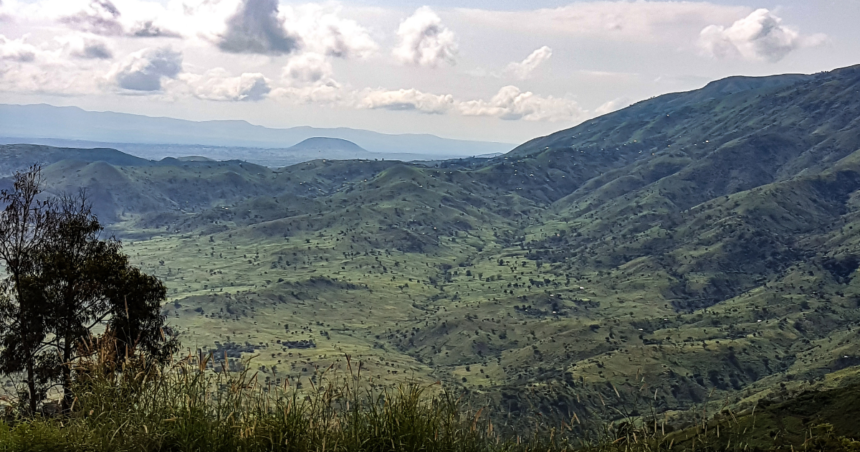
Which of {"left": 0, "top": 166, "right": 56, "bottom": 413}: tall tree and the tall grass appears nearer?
the tall grass

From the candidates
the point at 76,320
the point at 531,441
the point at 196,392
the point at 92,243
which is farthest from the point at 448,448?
the point at 92,243

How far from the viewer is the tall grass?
727 cm

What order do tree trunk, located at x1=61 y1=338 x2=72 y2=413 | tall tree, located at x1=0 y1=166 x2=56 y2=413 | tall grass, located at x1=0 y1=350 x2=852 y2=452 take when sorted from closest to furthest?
tall grass, located at x1=0 y1=350 x2=852 y2=452
tree trunk, located at x1=61 y1=338 x2=72 y2=413
tall tree, located at x1=0 y1=166 x2=56 y2=413

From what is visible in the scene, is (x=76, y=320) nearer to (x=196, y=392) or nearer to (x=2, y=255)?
(x=2, y=255)

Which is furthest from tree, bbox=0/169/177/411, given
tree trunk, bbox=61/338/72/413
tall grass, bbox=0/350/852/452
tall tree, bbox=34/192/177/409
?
tall grass, bbox=0/350/852/452

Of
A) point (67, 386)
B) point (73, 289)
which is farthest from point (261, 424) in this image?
point (73, 289)

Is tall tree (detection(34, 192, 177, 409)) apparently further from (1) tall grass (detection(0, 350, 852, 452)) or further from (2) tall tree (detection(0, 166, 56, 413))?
(1) tall grass (detection(0, 350, 852, 452))

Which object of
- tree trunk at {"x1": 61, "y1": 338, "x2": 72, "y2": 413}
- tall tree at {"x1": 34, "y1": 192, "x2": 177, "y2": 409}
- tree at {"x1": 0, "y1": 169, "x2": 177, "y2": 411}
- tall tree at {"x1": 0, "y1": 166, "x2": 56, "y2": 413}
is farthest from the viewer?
tall tree at {"x1": 34, "y1": 192, "x2": 177, "y2": 409}

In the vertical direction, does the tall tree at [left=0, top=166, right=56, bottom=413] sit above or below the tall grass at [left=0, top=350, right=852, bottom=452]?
below

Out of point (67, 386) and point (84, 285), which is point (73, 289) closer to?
point (84, 285)

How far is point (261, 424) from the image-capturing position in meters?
7.39

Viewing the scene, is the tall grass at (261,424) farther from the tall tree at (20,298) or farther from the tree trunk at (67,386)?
the tall tree at (20,298)

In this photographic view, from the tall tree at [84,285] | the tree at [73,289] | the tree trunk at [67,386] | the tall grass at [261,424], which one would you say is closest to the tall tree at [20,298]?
the tree at [73,289]

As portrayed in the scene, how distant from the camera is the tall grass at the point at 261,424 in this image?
23.9ft
